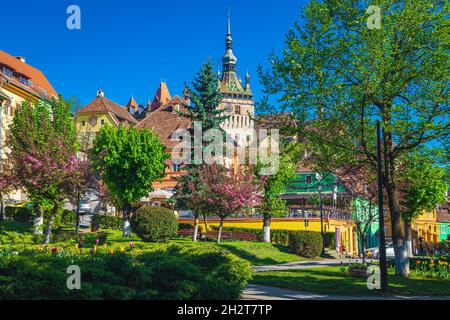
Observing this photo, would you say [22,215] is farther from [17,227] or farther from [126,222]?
[126,222]

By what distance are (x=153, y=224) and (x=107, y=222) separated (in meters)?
12.3

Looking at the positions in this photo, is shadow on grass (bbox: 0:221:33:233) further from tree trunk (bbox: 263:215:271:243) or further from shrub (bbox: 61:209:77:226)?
tree trunk (bbox: 263:215:271:243)

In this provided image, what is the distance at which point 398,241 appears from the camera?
2223 cm

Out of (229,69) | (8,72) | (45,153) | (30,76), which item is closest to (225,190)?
(45,153)

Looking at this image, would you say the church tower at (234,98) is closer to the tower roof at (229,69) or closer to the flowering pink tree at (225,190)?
the tower roof at (229,69)

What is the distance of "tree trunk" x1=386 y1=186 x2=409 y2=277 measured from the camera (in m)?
21.9

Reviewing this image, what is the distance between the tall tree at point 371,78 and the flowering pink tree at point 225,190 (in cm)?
1361

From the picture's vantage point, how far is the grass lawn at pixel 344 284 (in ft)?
56.7

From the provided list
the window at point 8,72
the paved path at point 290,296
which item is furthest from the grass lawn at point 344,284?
the window at point 8,72

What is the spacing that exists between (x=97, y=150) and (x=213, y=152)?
864 cm

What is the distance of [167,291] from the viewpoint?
1230 cm

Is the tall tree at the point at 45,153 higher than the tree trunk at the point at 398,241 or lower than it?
higher
